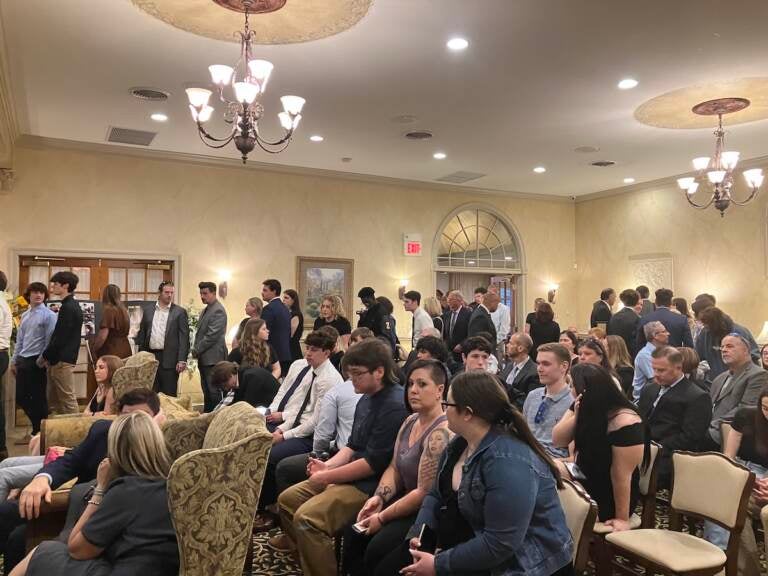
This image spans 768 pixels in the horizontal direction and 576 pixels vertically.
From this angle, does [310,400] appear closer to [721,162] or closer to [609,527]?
[609,527]

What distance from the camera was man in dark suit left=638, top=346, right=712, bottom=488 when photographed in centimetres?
383

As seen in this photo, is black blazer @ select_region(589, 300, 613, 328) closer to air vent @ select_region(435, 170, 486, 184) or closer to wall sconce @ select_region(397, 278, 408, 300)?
air vent @ select_region(435, 170, 486, 184)

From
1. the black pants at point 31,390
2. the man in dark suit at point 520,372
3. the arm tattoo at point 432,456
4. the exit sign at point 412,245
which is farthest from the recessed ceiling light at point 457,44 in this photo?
the exit sign at point 412,245

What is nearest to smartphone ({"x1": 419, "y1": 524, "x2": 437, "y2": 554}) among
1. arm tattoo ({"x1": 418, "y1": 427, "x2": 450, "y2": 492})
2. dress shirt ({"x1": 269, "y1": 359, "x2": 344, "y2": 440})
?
arm tattoo ({"x1": 418, "y1": 427, "x2": 450, "y2": 492})

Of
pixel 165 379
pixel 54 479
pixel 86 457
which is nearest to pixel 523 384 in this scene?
pixel 86 457

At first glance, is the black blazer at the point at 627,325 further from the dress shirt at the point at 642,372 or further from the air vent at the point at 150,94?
the air vent at the point at 150,94

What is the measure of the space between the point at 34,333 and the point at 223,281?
3.60 metres

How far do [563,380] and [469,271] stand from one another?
8.00 meters

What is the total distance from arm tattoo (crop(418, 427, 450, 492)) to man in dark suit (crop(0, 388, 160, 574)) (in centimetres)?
141

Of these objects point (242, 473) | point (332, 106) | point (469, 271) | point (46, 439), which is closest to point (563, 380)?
point (242, 473)

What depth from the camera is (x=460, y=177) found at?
421 inches

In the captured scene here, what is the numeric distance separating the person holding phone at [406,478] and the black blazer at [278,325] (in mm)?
3922

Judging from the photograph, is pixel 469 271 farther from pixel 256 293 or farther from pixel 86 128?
pixel 86 128

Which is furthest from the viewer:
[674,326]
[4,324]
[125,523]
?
[674,326]
